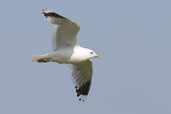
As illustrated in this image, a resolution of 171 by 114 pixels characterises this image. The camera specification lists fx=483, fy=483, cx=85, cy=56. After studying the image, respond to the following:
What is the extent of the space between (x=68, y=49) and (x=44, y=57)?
564mm

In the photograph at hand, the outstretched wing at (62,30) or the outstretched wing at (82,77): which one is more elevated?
the outstretched wing at (62,30)

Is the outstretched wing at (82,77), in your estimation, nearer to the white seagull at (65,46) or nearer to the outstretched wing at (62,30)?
the white seagull at (65,46)

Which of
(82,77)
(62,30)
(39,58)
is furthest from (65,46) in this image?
(82,77)

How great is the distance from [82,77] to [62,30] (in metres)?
1.94

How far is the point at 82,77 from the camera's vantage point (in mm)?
12094

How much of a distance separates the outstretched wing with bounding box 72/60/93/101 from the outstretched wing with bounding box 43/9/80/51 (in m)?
0.96

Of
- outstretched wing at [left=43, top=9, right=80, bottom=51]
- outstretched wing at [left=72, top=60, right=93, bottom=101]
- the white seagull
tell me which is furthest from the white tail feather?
outstretched wing at [left=72, top=60, right=93, bottom=101]

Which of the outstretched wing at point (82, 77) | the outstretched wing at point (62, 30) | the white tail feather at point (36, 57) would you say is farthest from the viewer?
the outstretched wing at point (82, 77)

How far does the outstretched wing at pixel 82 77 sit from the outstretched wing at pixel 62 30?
37.9 inches

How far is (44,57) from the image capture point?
1076 centimetres

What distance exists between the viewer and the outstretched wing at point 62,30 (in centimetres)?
1023

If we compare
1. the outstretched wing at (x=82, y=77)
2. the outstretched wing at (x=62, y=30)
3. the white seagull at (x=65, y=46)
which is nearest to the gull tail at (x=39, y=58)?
the white seagull at (x=65, y=46)

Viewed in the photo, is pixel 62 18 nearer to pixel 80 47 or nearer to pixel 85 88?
pixel 80 47

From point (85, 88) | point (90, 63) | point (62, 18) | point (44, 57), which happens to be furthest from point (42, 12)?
point (85, 88)
